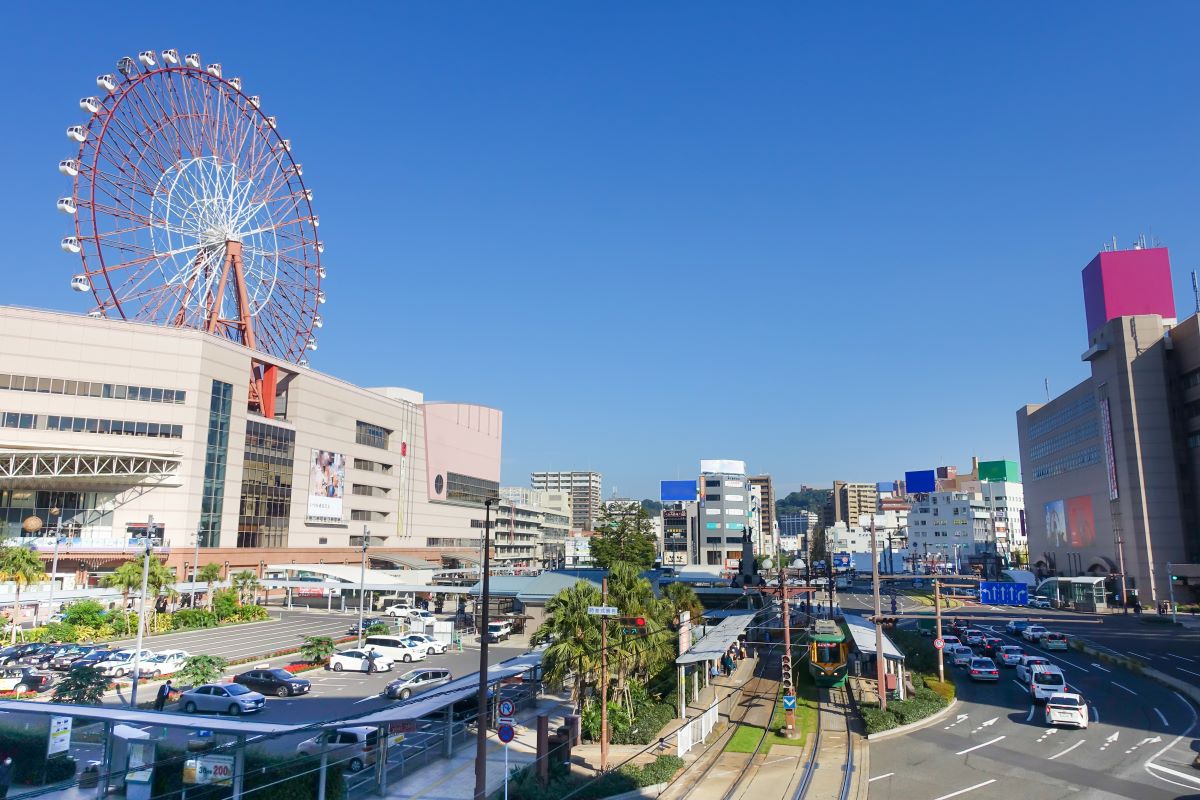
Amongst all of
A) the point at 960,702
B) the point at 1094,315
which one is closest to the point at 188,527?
the point at 960,702

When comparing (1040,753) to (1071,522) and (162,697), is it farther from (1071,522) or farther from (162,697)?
(1071,522)

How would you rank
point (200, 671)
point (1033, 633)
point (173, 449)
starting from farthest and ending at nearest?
point (173, 449) → point (1033, 633) → point (200, 671)

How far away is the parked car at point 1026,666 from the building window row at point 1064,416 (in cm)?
6601

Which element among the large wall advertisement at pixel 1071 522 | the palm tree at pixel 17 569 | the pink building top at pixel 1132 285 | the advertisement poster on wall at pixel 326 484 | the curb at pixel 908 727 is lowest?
the curb at pixel 908 727

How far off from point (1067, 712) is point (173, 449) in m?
75.8

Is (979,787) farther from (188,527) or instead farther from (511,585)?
(188,527)

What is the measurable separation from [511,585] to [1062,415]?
291ft

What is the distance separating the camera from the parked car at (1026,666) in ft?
139

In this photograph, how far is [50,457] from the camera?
7269cm

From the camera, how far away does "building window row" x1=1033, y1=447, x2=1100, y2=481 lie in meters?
101

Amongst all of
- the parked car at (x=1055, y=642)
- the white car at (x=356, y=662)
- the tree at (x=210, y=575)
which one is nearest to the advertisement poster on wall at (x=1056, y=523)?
the parked car at (x=1055, y=642)

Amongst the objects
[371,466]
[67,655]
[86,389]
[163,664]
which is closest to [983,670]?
[163,664]

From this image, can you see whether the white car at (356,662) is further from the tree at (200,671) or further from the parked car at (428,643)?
the tree at (200,671)

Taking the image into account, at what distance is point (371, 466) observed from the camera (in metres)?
111
